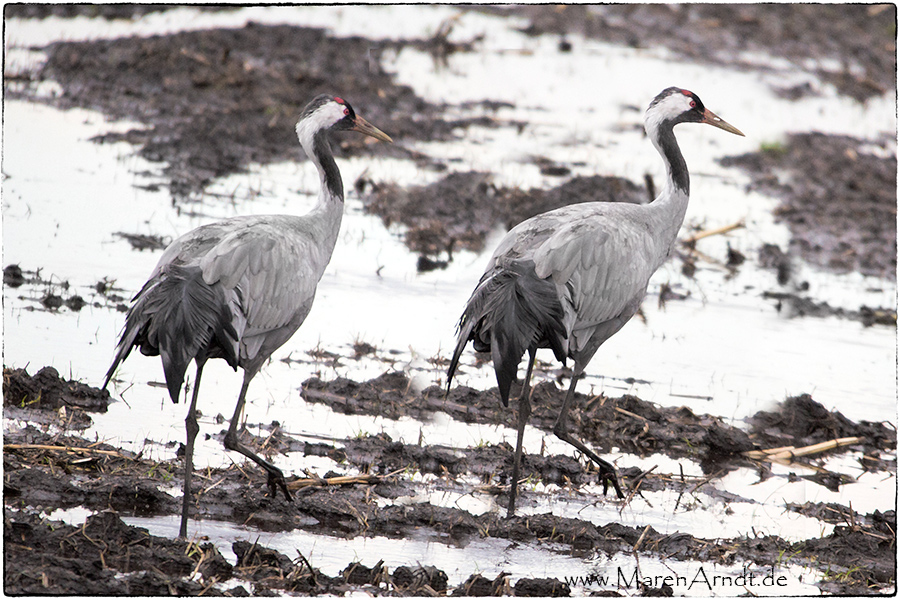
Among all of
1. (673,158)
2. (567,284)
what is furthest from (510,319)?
(673,158)

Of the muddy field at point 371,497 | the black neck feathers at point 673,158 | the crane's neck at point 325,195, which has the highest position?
the black neck feathers at point 673,158

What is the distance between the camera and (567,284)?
5.50m

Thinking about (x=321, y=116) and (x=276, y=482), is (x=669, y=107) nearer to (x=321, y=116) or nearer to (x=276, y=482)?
(x=321, y=116)

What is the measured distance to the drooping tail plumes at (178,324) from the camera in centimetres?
443

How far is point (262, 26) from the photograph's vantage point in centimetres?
1595

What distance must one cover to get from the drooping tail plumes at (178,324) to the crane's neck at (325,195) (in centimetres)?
102

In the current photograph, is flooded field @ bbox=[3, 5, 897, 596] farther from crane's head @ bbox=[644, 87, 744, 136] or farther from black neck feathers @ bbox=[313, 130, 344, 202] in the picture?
crane's head @ bbox=[644, 87, 744, 136]

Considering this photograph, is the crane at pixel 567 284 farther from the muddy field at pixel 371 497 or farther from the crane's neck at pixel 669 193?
the muddy field at pixel 371 497

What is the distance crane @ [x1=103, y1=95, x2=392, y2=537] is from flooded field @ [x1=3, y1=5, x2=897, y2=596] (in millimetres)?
506

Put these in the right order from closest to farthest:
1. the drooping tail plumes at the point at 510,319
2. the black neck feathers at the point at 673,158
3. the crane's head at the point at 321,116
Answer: the drooping tail plumes at the point at 510,319, the crane's head at the point at 321,116, the black neck feathers at the point at 673,158

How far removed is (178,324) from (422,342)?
10.5 feet

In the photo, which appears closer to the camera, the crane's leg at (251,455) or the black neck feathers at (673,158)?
the crane's leg at (251,455)

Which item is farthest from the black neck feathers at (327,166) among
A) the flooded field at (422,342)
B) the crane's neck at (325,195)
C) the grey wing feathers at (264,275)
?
the flooded field at (422,342)

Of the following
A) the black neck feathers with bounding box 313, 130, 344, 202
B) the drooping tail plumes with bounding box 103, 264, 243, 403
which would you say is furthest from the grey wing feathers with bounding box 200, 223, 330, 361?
the black neck feathers with bounding box 313, 130, 344, 202
